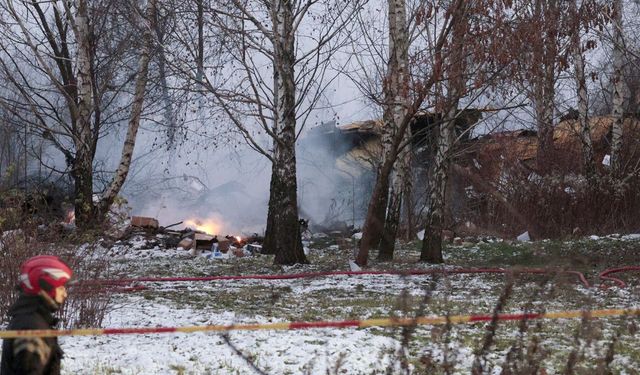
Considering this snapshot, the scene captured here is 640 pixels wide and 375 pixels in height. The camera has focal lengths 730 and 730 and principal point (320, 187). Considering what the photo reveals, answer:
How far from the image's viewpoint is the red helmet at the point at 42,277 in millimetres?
3449

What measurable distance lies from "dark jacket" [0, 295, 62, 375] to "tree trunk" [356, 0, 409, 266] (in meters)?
8.00

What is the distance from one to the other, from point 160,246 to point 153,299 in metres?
7.99

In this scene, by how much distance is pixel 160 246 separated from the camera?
16.4 metres

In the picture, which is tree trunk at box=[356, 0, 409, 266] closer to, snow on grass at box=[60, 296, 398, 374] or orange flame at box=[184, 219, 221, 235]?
snow on grass at box=[60, 296, 398, 374]

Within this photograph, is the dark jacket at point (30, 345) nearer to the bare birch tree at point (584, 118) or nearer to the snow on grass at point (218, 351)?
the snow on grass at point (218, 351)

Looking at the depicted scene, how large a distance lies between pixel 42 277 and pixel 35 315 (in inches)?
7.3

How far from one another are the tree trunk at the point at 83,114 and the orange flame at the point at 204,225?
4808 mm

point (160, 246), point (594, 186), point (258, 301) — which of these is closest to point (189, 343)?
point (258, 301)

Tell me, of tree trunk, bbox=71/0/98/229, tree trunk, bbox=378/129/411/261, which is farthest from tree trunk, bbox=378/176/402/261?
tree trunk, bbox=71/0/98/229

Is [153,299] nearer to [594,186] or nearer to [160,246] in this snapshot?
[160,246]

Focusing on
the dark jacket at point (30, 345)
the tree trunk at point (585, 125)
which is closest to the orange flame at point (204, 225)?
the tree trunk at point (585, 125)

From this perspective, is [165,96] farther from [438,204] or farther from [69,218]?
[438,204]

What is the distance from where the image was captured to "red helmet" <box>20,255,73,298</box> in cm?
345

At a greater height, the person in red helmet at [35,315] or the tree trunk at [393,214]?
the tree trunk at [393,214]
